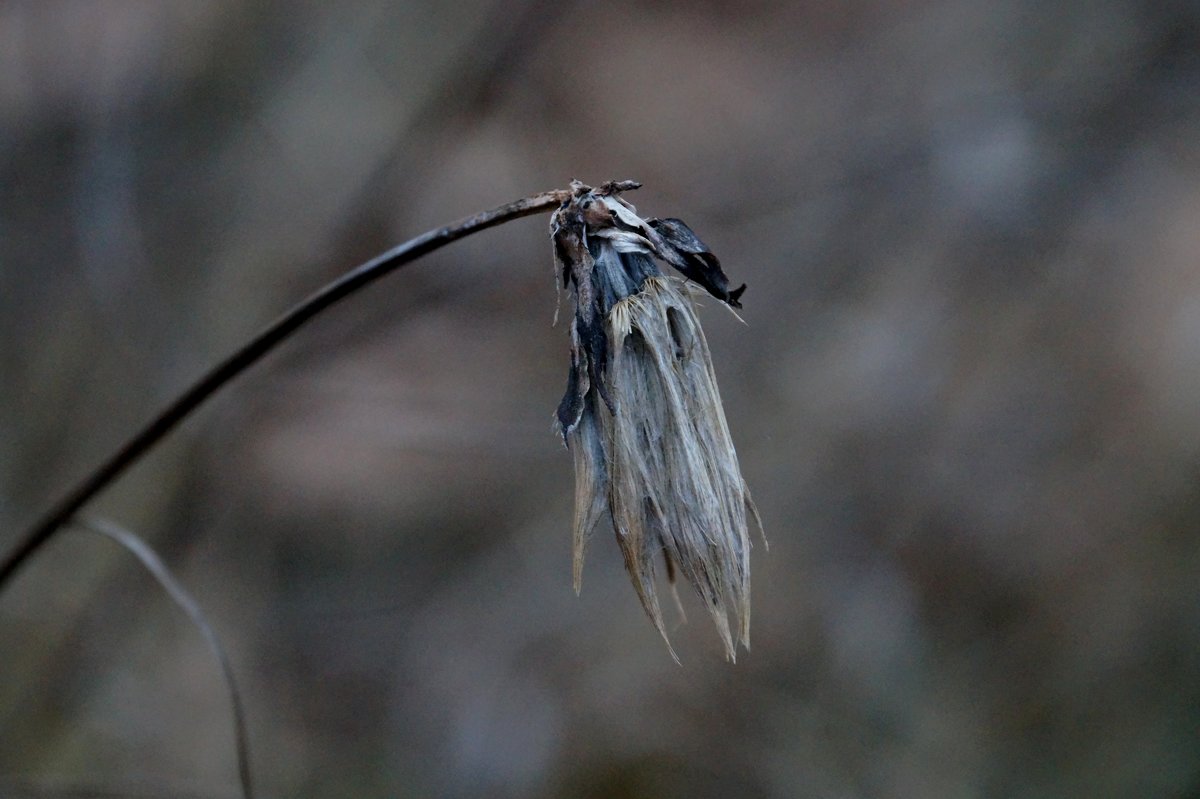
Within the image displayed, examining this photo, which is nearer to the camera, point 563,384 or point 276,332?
point 276,332

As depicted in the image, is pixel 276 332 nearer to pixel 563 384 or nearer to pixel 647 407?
pixel 647 407

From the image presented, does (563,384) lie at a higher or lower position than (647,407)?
higher

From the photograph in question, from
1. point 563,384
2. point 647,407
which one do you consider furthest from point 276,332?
point 563,384

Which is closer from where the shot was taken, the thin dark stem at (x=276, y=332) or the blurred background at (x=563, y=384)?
the thin dark stem at (x=276, y=332)

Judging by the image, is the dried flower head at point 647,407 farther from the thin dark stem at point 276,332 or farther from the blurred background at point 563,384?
the blurred background at point 563,384

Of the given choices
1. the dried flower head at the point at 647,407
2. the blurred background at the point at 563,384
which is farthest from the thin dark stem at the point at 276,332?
the blurred background at the point at 563,384
